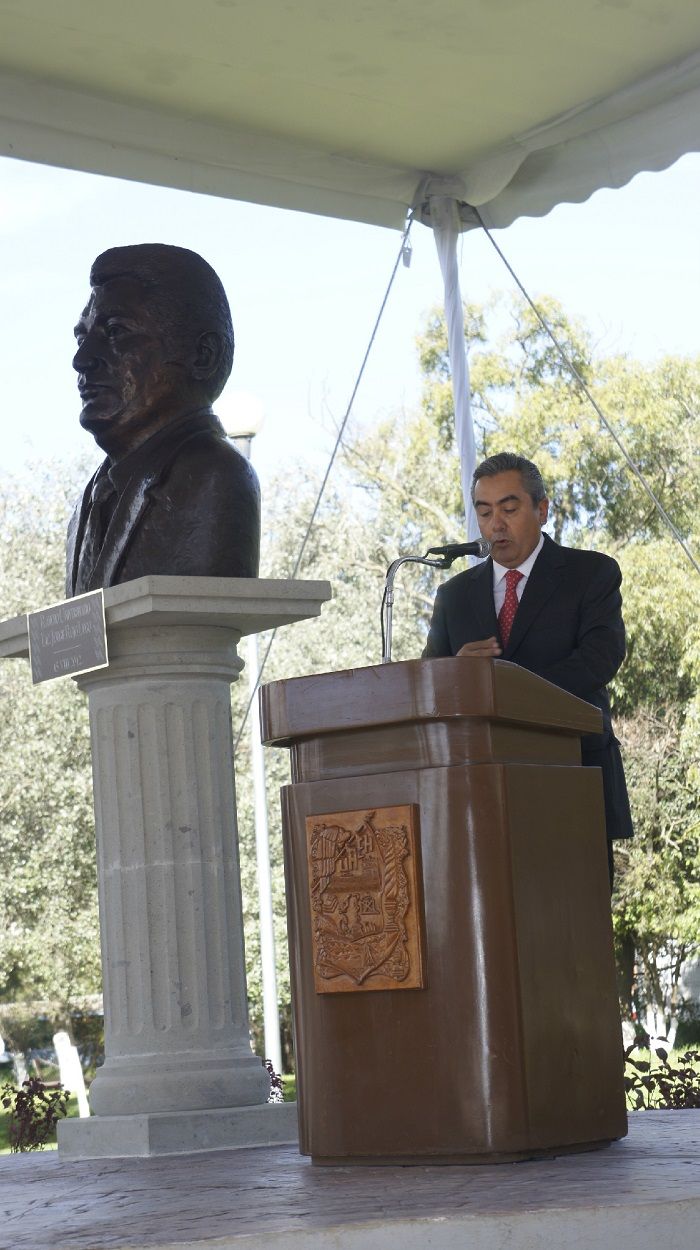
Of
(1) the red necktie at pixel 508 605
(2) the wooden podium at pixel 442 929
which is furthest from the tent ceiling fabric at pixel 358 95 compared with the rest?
(2) the wooden podium at pixel 442 929

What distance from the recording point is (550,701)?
348 centimetres

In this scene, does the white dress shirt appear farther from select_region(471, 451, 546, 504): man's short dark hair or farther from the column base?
the column base

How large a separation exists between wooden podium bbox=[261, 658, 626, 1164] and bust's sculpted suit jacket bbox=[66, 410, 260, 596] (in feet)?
3.71

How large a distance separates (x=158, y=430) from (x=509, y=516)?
126 centimetres

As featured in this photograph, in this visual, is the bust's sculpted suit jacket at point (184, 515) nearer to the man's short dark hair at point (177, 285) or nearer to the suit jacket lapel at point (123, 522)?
the suit jacket lapel at point (123, 522)

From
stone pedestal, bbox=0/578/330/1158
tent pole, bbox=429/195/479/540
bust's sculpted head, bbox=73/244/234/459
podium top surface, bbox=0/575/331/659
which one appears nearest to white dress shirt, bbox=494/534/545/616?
podium top surface, bbox=0/575/331/659

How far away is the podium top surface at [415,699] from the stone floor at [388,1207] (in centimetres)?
86

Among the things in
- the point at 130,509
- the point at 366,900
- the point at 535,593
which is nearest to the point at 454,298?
the point at 130,509

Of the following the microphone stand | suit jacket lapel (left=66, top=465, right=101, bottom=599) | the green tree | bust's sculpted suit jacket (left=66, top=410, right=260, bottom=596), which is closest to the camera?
the microphone stand

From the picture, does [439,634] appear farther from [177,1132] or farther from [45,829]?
[45,829]

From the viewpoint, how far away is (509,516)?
4023 mm

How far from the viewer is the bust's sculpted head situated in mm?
4820

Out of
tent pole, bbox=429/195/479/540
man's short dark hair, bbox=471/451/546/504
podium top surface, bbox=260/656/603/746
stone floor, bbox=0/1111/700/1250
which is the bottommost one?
stone floor, bbox=0/1111/700/1250

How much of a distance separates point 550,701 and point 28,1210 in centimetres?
141
